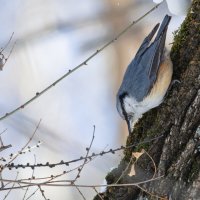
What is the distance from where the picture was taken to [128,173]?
265cm

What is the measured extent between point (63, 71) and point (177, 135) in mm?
3348

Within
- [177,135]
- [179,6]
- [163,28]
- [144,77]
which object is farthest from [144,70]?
[177,135]

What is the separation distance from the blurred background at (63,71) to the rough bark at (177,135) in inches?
91.8

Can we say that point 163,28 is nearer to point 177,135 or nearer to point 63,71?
point 177,135

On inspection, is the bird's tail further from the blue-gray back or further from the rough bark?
the rough bark

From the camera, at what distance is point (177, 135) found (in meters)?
2.49

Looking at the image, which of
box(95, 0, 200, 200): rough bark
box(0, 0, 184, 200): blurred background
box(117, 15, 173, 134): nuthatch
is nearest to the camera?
box(95, 0, 200, 200): rough bark

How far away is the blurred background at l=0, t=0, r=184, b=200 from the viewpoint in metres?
5.18

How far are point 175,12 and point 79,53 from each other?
95.8 inches

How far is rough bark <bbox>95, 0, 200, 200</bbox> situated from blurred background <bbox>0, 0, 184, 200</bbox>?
91.8 inches

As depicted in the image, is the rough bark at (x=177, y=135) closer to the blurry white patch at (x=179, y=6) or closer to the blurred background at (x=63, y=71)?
the blurry white patch at (x=179, y=6)

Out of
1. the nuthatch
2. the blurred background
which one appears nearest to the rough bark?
the nuthatch

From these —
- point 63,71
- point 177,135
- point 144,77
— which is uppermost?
point 63,71

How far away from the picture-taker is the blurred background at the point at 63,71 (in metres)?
5.18
